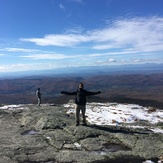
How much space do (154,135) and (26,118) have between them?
1246 centimetres

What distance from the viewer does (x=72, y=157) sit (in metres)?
14.6

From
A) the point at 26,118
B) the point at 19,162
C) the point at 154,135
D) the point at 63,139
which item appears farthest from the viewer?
the point at 26,118

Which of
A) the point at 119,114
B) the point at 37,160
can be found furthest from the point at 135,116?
the point at 37,160

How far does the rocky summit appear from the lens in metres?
14.6

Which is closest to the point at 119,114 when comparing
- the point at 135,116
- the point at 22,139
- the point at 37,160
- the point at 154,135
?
the point at 135,116

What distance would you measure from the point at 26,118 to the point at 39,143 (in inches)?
328

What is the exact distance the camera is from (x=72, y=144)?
672 inches

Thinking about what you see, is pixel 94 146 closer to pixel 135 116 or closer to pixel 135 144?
pixel 135 144

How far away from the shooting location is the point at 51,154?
15.1 metres

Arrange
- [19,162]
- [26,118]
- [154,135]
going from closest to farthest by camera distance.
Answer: [19,162] < [154,135] < [26,118]

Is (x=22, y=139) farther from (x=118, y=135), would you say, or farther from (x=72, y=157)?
(x=118, y=135)

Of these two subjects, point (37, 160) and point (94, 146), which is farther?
point (94, 146)

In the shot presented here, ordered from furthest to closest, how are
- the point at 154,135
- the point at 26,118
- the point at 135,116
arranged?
the point at 135,116 → the point at 26,118 → the point at 154,135

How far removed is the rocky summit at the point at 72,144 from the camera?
47.9 ft
